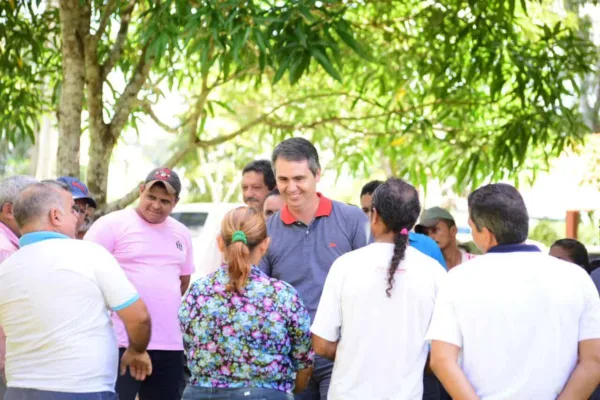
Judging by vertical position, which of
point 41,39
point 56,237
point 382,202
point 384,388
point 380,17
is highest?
point 380,17

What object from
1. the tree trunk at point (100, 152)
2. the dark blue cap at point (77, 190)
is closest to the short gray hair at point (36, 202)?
the dark blue cap at point (77, 190)

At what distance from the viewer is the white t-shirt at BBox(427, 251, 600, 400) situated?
3.85 metres

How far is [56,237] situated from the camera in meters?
4.48

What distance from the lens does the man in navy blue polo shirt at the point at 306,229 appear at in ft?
16.6

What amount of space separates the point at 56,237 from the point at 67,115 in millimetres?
3090

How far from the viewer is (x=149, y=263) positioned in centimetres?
598

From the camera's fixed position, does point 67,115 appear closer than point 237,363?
No

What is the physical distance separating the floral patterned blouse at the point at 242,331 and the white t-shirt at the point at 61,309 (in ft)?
1.36

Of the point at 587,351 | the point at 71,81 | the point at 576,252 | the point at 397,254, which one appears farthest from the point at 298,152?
the point at 71,81

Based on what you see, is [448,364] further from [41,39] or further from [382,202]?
[41,39]

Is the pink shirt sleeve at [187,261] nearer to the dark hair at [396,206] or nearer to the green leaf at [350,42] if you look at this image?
the green leaf at [350,42]

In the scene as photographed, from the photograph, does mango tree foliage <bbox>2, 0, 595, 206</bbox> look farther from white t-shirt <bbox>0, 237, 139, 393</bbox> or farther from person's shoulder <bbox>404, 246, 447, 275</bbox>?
white t-shirt <bbox>0, 237, 139, 393</bbox>

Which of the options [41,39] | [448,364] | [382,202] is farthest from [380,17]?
[448,364]

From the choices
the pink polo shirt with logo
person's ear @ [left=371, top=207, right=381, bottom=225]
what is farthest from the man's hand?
person's ear @ [left=371, top=207, right=381, bottom=225]
